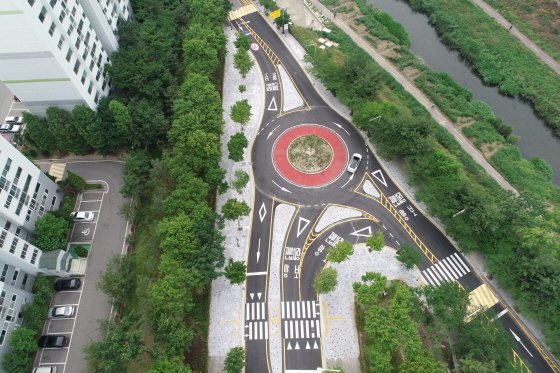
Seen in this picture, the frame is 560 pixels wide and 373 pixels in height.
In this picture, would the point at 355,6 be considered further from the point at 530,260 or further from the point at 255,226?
the point at 530,260

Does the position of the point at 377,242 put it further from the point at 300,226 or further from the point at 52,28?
the point at 52,28

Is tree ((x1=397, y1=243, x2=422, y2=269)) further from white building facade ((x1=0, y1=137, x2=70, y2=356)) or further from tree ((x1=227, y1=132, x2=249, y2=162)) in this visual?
white building facade ((x1=0, y1=137, x2=70, y2=356))

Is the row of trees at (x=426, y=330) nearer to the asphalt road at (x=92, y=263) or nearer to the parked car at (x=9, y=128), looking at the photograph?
the asphalt road at (x=92, y=263)

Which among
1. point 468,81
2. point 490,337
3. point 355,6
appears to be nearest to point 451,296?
point 490,337

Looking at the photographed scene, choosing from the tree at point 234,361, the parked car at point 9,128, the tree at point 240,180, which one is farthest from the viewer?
the parked car at point 9,128

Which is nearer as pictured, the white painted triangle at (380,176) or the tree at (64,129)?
the tree at (64,129)

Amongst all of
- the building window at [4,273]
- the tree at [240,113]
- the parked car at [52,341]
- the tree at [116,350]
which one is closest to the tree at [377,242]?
the tree at [240,113]

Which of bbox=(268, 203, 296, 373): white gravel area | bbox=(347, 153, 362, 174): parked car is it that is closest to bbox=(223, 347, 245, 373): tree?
bbox=(268, 203, 296, 373): white gravel area
